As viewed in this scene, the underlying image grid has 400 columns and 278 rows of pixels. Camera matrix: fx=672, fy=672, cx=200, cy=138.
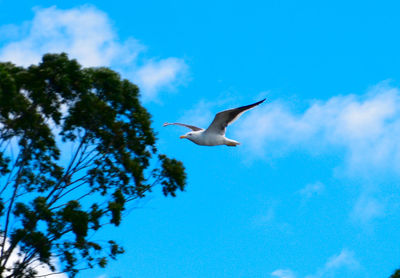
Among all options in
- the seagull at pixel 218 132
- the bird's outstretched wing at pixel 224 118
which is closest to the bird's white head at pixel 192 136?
the seagull at pixel 218 132

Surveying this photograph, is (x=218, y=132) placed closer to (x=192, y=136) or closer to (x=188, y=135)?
(x=192, y=136)

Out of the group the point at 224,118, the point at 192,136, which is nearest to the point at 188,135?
the point at 192,136

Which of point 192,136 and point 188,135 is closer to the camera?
point 192,136

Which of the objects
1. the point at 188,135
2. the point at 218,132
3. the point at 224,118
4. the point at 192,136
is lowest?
the point at 224,118

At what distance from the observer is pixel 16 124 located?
719 inches

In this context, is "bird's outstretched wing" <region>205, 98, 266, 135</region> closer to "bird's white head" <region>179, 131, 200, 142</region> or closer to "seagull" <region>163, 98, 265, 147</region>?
"seagull" <region>163, 98, 265, 147</region>

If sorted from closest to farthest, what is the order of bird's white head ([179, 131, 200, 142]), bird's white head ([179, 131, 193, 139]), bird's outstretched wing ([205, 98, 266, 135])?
1. bird's outstretched wing ([205, 98, 266, 135])
2. bird's white head ([179, 131, 200, 142])
3. bird's white head ([179, 131, 193, 139])

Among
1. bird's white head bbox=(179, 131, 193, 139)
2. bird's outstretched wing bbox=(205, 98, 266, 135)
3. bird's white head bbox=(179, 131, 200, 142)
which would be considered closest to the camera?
bird's outstretched wing bbox=(205, 98, 266, 135)

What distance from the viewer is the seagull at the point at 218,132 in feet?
54.7

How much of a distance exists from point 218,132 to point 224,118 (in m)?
0.66

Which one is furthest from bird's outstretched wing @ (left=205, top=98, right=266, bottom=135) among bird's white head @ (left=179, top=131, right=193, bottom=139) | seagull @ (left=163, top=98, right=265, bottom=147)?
bird's white head @ (left=179, top=131, right=193, bottom=139)

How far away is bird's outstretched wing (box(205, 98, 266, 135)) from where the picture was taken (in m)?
16.5

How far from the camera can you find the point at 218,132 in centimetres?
1755

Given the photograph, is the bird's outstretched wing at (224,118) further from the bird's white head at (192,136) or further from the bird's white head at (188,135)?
the bird's white head at (188,135)
